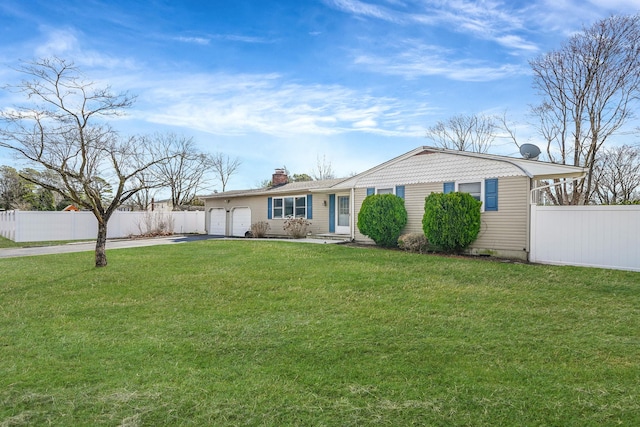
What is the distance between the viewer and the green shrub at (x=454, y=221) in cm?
1184

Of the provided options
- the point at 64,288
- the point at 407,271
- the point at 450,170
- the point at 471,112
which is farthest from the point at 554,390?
the point at 471,112

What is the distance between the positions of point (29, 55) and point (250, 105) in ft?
24.9

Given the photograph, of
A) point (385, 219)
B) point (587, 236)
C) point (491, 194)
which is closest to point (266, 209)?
point (385, 219)

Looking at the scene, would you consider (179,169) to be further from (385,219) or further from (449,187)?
(449,187)

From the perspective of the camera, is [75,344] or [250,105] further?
[250,105]

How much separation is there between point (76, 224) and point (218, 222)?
26.3 ft

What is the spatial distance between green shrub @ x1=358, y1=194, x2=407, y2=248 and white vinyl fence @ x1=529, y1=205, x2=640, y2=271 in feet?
13.8

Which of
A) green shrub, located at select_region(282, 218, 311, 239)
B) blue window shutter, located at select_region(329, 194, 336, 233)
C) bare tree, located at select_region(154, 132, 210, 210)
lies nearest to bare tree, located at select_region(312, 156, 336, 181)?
bare tree, located at select_region(154, 132, 210, 210)

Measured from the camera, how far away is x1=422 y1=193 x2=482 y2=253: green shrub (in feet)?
38.8

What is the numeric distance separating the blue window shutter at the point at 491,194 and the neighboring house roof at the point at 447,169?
0.22 meters

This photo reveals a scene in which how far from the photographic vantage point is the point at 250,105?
15.8 meters

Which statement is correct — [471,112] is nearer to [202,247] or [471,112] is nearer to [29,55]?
[202,247]

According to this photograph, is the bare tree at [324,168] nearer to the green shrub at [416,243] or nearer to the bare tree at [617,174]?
the bare tree at [617,174]

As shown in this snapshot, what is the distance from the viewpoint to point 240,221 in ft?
75.2
